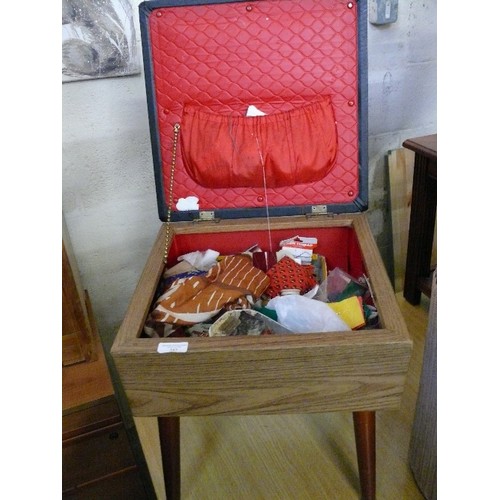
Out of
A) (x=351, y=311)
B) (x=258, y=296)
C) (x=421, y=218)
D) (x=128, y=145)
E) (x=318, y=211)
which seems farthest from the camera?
(x=421, y=218)

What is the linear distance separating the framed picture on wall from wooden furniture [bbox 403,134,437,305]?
2.84 ft

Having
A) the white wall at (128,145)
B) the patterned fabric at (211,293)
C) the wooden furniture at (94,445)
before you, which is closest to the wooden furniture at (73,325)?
the wooden furniture at (94,445)

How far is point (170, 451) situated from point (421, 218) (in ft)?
3.51

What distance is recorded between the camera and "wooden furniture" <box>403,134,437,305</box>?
4.68 feet

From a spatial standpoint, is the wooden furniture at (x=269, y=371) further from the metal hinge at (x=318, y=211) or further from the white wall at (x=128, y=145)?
the white wall at (x=128, y=145)

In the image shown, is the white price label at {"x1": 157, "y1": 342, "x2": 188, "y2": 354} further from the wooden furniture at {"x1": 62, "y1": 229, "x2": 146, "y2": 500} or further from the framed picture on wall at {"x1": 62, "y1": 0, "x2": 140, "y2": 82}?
the framed picture on wall at {"x1": 62, "y1": 0, "x2": 140, "y2": 82}

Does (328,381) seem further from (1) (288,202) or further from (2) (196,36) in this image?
(2) (196,36)

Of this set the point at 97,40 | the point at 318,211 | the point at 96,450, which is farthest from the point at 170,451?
the point at 97,40

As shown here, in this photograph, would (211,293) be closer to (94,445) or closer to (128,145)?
(94,445)

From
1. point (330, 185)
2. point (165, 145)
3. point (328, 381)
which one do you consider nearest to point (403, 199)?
point (330, 185)

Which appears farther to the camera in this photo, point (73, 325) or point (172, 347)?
point (73, 325)

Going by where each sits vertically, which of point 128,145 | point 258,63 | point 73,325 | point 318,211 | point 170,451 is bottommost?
point 170,451

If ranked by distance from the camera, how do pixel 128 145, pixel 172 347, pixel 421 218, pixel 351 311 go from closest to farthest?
pixel 172 347
pixel 351 311
pixel 128 145
pixel 421 218

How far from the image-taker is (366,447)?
891mm
